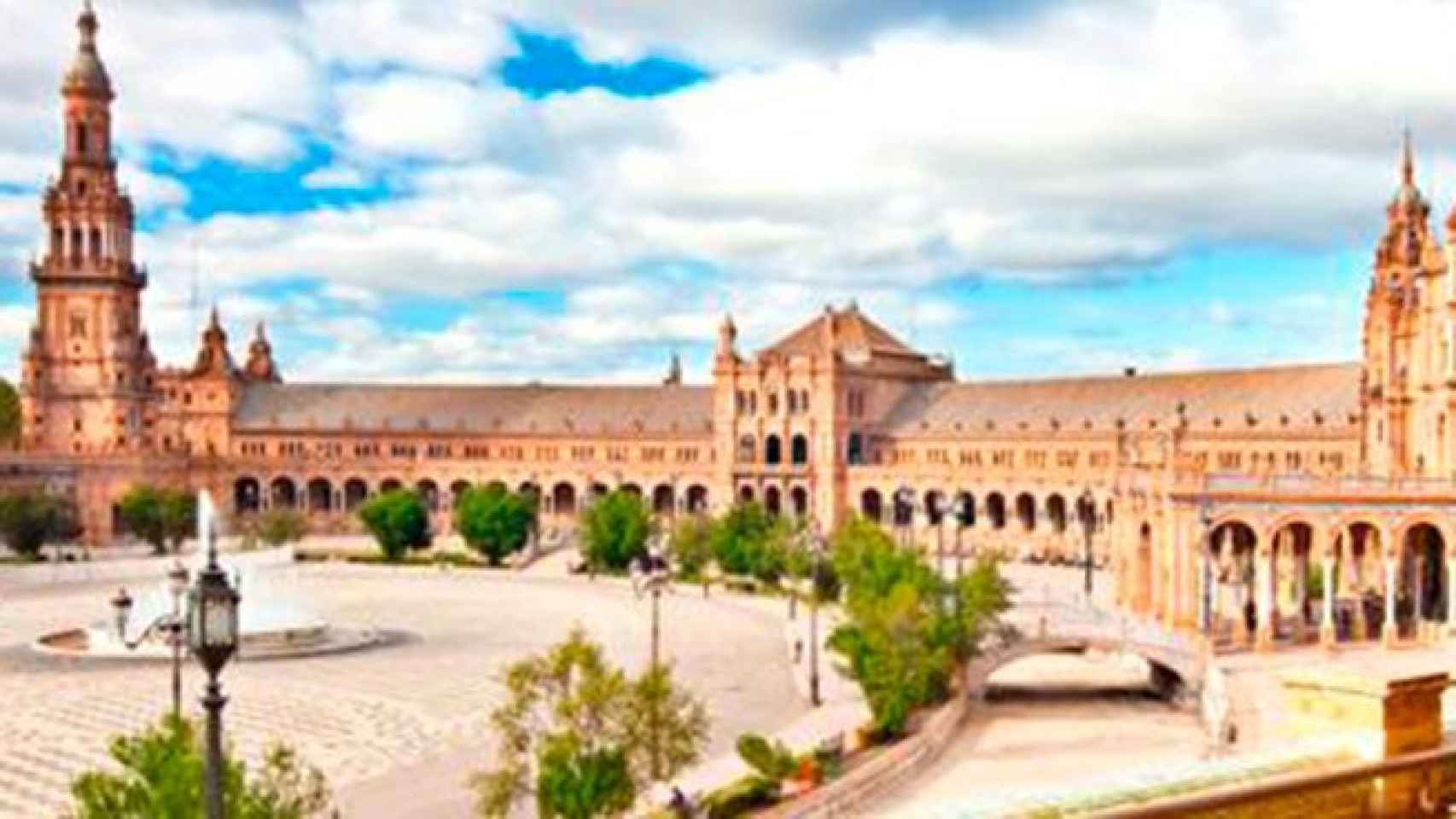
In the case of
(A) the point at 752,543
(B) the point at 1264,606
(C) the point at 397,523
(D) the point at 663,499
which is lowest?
(B) the point at 1264,606

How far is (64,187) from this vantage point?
468ft

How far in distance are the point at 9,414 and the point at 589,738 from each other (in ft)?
525

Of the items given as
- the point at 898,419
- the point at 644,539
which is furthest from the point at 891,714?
the point at 898,419

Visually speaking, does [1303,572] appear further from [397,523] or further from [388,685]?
[397,523]

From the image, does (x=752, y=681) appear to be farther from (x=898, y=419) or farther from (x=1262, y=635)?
(x=898, y=419)

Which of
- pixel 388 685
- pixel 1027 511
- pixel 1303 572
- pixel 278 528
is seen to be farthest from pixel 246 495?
pixel 1303 572

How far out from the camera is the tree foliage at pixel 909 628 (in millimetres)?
51969

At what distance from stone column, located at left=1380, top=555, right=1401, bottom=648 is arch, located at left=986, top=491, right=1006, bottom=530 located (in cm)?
6272

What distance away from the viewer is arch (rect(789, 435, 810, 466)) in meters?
140

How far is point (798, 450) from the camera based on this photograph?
5546 inches

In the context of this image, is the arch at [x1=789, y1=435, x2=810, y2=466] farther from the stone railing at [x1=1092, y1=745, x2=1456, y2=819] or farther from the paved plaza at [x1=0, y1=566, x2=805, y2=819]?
the stone railing at [x1=1092, y1=745, x2=1456, y2=819]

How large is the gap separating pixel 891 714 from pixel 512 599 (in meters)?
48.9

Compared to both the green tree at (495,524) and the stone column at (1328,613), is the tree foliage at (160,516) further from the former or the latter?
the stone column at (1328,613)

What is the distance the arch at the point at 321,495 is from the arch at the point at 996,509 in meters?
61.1
